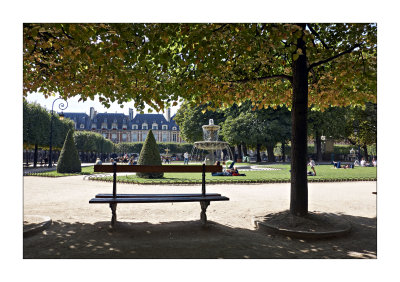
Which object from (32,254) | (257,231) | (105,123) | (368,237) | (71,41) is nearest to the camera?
(32,254)

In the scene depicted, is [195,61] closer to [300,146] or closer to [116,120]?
[300,146]

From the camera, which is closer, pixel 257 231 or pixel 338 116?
pixel 257 231

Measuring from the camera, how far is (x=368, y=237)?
14.7 feet

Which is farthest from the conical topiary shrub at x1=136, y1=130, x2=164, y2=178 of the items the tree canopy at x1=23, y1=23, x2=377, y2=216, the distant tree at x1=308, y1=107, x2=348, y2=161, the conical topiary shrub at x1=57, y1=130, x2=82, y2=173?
the distant tree at x1=308, y1=107, x2=348, y2=161

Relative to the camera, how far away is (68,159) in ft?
59.5

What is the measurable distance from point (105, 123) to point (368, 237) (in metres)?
73.3

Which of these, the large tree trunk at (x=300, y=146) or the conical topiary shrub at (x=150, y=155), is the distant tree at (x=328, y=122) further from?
the large tree trunk at (x=300, y=146)

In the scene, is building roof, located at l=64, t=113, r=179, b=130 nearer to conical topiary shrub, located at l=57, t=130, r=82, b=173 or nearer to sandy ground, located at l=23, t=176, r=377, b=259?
conical topiary shrub, located at l=57, t=130, r=82, b=173

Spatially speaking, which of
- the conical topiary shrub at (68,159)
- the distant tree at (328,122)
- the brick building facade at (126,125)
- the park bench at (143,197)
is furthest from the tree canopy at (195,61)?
the brick building facade at (126,125)

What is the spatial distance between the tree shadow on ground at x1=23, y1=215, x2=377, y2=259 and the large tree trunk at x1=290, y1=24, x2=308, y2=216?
2.52 feet

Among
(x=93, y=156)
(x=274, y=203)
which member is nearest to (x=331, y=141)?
(x=274, y=203)

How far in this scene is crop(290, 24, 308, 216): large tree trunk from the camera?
492 cm

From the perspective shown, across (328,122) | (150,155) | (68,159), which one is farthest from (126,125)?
(150,155)
